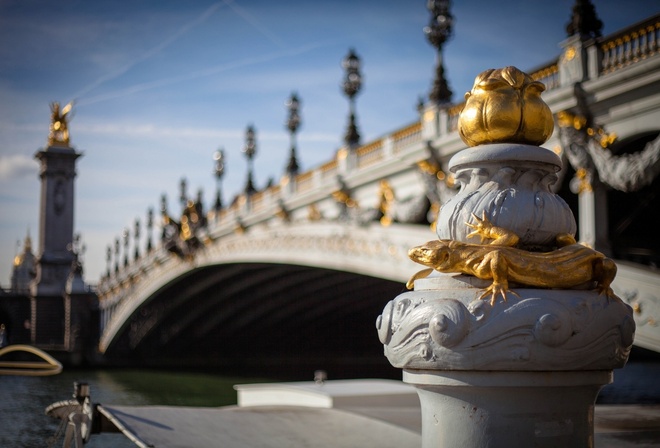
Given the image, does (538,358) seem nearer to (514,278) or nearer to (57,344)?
(514,278)

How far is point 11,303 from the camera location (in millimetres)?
59906

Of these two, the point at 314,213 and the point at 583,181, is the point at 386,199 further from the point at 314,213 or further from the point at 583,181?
the point at 583,181

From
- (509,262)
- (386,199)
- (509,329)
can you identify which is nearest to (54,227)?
(386,199)

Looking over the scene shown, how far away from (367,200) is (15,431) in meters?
11.0

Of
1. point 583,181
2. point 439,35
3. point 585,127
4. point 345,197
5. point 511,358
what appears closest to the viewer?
point 511,358

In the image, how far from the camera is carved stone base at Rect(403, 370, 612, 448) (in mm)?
3576

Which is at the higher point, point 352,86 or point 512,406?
point 352,86

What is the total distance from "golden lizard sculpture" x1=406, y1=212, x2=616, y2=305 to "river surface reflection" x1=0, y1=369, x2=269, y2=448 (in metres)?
4.56

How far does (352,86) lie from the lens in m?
24.7

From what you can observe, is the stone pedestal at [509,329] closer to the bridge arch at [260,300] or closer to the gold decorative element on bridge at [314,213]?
the bridge arch at [260,300]

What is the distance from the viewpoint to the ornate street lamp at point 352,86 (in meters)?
24.3

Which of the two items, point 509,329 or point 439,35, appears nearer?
point 509,329

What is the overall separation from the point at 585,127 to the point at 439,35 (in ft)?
19.0

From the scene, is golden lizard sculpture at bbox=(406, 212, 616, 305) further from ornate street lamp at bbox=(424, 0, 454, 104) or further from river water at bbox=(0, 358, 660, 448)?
ornate street lamp at bbox=(424, 0, 454, 104)
